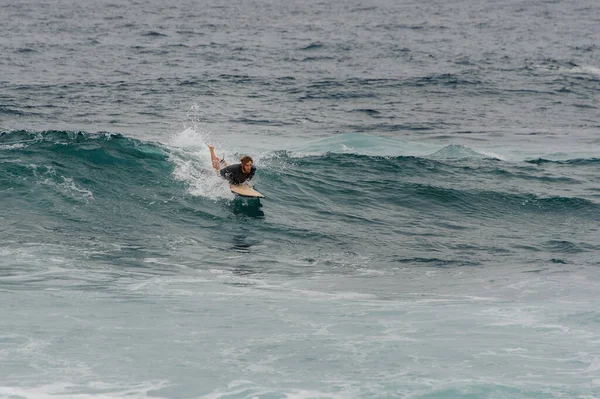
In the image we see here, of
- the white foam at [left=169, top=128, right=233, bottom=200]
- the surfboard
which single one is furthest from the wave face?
the surfboard

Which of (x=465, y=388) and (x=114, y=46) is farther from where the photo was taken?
(x=114, y=46)

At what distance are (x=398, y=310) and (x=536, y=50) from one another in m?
39.4

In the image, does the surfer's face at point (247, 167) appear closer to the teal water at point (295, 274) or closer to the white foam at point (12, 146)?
the teal water at point (295, 274)

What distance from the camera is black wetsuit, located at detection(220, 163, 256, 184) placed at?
820 inches

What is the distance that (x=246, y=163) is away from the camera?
20.5 metres

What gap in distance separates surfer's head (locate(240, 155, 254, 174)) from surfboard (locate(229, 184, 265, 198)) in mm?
615

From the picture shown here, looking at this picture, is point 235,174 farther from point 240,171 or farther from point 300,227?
point 300,227

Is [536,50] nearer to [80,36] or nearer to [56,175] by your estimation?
[80,36]

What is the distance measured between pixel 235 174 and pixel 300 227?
223 centimetres

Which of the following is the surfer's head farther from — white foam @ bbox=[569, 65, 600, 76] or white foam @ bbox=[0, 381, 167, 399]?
white foam @ bbox=[569, 65, 600, 76]

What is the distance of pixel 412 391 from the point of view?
37.5ft

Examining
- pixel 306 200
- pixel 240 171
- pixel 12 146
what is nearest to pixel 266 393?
pixel 240 171

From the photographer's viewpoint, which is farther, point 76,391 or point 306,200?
point 306,200

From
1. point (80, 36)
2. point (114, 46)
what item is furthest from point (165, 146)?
point (80, 36)
